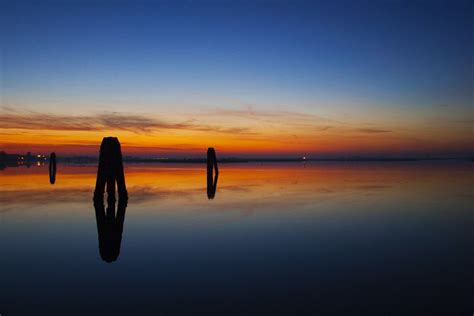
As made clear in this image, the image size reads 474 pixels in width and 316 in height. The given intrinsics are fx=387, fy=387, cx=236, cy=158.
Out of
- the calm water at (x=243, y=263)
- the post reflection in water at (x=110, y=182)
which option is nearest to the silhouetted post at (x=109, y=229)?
the post reflection in water at (x=110, y=182)

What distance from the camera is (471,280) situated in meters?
7.01

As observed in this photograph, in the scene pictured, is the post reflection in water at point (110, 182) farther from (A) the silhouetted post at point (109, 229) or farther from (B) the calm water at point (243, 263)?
(B) the calm water at point (243, 263)

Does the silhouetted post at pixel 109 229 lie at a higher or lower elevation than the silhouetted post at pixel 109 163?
lower

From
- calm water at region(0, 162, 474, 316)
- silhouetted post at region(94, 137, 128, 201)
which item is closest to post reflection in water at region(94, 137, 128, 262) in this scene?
silhouetted post at region(94, 137, 128, 201)

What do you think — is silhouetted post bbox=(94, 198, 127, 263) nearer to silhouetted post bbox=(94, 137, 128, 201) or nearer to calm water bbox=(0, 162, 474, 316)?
calm water bbox=(0, 162, 474, 316)

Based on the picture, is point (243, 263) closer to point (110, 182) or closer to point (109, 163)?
point (109, 163)

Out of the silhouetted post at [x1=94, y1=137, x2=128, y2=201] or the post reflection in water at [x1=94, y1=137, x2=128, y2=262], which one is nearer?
the post reflection in water at [x1=94, y1=137, x2=128, y2=262]

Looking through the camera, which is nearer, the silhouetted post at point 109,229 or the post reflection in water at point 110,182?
the silhouetted post at point 109,229

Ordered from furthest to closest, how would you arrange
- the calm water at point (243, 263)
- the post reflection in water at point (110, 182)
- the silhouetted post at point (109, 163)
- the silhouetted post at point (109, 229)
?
1. the silhouetted post at point (109, 163)
2. the post reflection in water at point (110, 182)
3. the silhouetted post at point (109, 229)
4. the calm water at point (243, 263)

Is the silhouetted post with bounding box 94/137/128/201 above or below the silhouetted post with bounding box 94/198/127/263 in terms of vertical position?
above

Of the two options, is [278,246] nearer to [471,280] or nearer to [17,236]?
[471,280]

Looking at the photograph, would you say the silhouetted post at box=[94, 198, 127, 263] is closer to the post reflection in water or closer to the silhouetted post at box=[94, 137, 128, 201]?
the post reflection in water

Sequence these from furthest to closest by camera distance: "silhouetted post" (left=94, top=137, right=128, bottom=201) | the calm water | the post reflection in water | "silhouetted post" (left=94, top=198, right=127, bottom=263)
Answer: "silhouetted post" (left=94, top=137, right=128, bottom=201)
the post reflection in water
"silhouetted post" (left=94, top=198, right=127, bottom=263)
the calm water

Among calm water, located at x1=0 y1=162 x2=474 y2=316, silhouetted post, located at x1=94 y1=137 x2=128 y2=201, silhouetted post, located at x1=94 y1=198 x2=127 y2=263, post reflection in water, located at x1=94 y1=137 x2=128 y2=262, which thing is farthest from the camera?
Answer: silhouetted post, located at x1=94 y1=137 x2=128 y2=201
